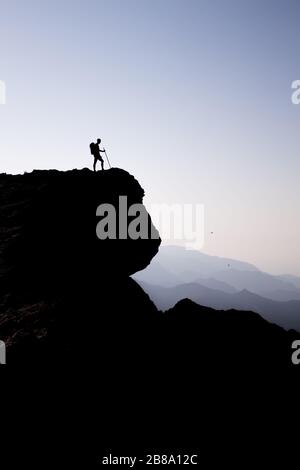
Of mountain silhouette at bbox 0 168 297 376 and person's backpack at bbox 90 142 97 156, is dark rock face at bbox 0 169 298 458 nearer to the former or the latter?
mountain silhouette at bbox 0 168 297 376

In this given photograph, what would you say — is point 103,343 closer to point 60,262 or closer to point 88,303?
point 88,303

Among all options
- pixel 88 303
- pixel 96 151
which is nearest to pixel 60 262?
pixel 88 303

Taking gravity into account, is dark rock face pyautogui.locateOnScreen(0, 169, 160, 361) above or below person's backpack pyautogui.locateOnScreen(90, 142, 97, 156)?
below

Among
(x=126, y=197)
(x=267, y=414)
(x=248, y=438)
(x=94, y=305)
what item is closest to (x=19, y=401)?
(x=94, y=305)

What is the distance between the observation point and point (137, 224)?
25.8 metres

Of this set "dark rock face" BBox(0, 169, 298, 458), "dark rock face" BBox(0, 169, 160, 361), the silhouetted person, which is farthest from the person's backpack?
"dark rock face" BBox(0, 169, 298, 458)

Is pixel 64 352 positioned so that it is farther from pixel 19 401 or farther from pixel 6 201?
pixel 6 201

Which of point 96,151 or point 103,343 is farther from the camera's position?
point 96,151

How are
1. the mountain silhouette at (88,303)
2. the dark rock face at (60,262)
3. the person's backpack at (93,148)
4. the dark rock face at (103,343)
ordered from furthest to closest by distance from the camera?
the person's backpack at (93,148) < the mountain silhouette at (88,303) < the dark rock face at (60,262) < the dark rock face at (103,343)

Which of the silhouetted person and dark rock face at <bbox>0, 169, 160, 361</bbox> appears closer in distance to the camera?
dark rock face at <bbox>0, 169, 160, 361</bbox>

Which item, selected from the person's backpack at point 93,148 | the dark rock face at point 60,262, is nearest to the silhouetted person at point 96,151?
the person's backpack at point 93,148

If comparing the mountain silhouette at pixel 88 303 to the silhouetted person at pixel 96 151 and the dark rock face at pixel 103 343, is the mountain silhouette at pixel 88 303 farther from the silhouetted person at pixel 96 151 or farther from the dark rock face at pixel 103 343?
the silhouetted person at pixel 96 151

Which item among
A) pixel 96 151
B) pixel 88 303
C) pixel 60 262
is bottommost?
pixel 88 303

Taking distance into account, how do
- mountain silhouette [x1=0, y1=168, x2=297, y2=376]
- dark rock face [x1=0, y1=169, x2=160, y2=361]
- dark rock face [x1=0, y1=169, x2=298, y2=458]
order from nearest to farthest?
dark rock face [x1=0, y1=169, x2=298, y2=458] → dark rock face [x1=0, y1=169, x2=160, y2=361] → mountain silhouette [x1=0, y1=168, x2=297, y2=376]
